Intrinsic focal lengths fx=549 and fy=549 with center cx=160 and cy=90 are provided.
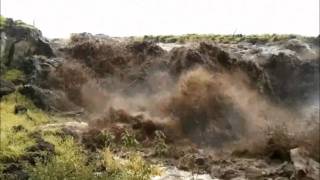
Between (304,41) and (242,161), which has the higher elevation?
(304,41)

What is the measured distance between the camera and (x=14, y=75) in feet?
90.5

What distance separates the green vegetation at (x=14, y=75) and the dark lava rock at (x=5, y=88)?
2.20m

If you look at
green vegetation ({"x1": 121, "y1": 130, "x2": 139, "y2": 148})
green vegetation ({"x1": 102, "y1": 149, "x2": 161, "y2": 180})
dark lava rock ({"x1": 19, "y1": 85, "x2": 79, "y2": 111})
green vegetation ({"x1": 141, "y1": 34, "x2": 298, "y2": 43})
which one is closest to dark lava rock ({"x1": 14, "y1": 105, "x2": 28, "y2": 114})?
dark lava rock ({"x1": 19, "y1": 85, "x2": 79, "y2": 111})

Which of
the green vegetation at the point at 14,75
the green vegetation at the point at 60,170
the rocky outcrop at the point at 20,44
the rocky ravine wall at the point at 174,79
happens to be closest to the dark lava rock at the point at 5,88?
the rocky ravine wall at the point at 174,79

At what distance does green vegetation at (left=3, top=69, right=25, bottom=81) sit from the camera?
26.9 meters

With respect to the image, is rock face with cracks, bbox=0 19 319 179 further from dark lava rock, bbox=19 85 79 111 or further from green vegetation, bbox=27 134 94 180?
green vegetation, bbox=27 134 94 180

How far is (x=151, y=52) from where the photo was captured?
30.1 m

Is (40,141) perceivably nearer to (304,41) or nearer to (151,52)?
(151,52)

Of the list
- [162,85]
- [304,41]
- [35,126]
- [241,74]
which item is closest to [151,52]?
[162,85]

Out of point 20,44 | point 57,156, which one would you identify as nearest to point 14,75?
point 20,44

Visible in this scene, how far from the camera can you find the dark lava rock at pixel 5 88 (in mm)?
23516

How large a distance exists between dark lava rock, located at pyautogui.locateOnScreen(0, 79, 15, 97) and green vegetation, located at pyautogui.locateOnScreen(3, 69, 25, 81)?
7.22 feet

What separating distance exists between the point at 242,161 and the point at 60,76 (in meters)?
13.0

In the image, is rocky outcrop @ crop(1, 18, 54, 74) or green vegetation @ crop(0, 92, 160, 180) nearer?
green vegetation @ crop(0, 92, 160, 180)
